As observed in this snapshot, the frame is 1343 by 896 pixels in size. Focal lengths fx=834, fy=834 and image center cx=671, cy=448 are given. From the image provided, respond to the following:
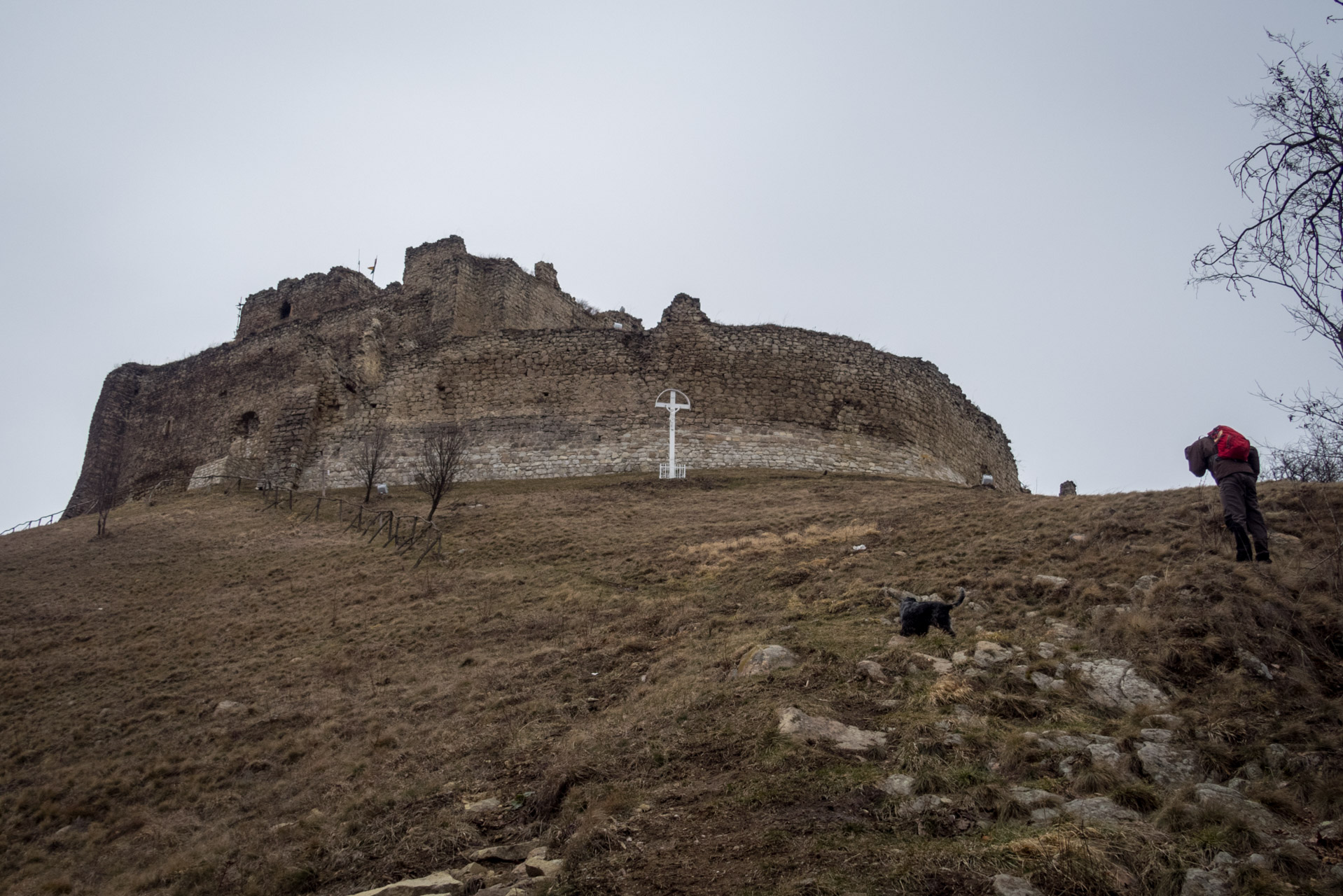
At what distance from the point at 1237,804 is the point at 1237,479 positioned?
472cm

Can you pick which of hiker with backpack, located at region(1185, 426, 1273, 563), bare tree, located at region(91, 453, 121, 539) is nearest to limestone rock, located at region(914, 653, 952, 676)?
hiker with backpack, located at region(1185, 426, 1273, 563)

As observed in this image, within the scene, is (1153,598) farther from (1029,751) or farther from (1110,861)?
(1110,861)

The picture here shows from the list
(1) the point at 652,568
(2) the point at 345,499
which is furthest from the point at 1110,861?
(2) the point at 345,499

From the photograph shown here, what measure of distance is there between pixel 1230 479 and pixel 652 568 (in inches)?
317

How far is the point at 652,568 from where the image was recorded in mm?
13461

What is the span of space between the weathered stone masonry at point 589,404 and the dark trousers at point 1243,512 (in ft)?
52.5

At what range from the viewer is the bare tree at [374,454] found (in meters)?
24.2

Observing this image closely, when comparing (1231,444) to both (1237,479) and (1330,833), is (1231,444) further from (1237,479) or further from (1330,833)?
(1330,833)

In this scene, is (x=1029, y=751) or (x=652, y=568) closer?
(x=1029, y=751)

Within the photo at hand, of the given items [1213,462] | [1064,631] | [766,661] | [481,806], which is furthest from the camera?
[1213,462]

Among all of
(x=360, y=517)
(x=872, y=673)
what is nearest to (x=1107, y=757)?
(x=872, y=673)

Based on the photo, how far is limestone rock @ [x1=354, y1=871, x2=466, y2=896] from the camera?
4.90 m

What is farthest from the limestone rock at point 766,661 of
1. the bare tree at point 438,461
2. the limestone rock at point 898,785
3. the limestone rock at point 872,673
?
the bare tree at point 438,461

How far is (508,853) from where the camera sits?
5.23 m
